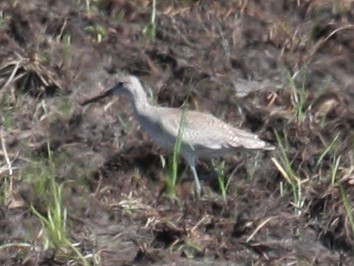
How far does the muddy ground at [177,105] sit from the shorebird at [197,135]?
19 cm

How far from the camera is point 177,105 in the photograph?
1199 centimetres

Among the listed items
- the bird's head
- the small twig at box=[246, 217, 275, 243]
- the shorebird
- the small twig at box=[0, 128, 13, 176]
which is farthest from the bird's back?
the small twig at box=[0, 128, 13, 176]

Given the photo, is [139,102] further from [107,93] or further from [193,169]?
[193,169]

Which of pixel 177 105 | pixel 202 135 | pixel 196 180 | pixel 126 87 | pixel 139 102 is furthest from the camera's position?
pixel 177 105

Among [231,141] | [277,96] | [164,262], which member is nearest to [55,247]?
[164,262]

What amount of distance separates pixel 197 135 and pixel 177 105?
39.4 inches

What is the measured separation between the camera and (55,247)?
10023 mm

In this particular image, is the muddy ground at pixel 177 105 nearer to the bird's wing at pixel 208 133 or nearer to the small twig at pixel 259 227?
the small twig at pixel 259 227

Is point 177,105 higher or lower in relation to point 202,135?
lower

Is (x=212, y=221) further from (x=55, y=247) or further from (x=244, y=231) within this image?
(x=55, y=247)

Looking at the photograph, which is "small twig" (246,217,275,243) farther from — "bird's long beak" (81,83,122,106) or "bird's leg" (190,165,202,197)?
"bird's long beak" (81,83,122,106)

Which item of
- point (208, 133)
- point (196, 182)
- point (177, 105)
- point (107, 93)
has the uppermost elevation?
point (208, 133)

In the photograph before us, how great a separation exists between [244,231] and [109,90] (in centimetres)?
177

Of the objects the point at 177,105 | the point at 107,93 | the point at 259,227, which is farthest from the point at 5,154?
the point at 259,227
